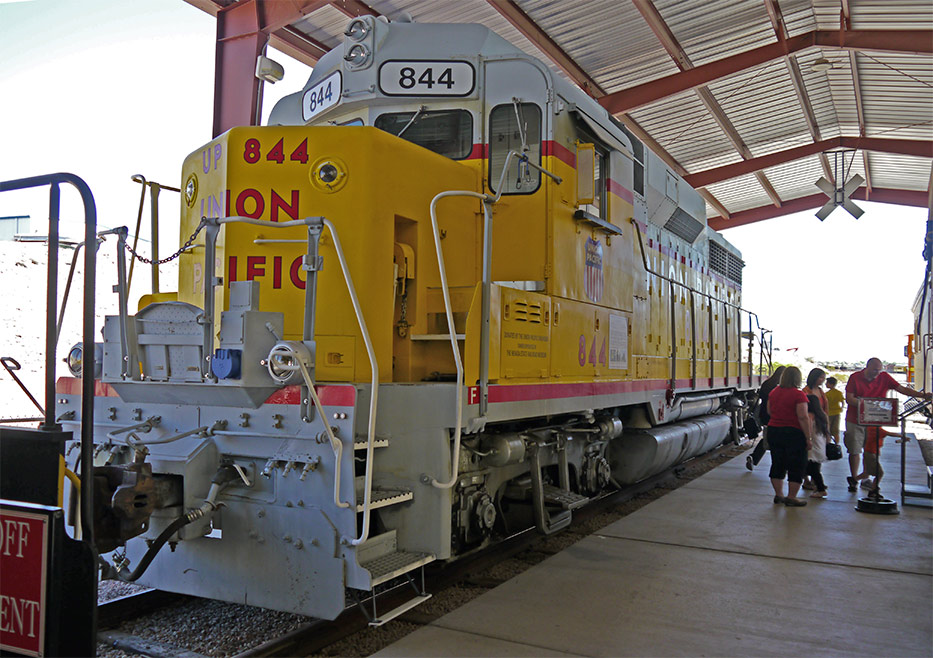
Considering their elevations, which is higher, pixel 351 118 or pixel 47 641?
pixel 351 118

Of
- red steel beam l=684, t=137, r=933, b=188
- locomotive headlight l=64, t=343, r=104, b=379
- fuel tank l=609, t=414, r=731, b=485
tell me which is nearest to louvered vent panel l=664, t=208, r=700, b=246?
fuel tank l=609, t=414, r=731, b=485

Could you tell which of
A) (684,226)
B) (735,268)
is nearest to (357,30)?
(684,226)

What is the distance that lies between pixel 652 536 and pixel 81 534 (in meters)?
4.87

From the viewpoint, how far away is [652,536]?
607cm

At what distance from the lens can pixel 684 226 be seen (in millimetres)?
8914

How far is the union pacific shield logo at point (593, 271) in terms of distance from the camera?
5.57m

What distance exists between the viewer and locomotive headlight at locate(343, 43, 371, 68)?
500 cm

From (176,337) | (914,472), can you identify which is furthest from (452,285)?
(914,472)

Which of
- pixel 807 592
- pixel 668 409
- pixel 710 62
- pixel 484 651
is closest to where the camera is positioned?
pixel 484 651

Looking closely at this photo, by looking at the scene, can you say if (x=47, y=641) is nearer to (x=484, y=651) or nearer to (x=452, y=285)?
(x=484, y=651)

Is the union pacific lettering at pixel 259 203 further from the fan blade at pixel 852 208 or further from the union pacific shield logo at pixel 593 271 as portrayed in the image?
the fan blade at pixel 852 208

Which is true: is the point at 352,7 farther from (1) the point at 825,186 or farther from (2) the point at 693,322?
(1) the point at 825,186

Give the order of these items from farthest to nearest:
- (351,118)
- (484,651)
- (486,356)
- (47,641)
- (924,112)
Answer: (924,112) < (351,118) < (486,356) < (484,651) < (47,641)

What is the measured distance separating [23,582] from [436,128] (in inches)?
149
